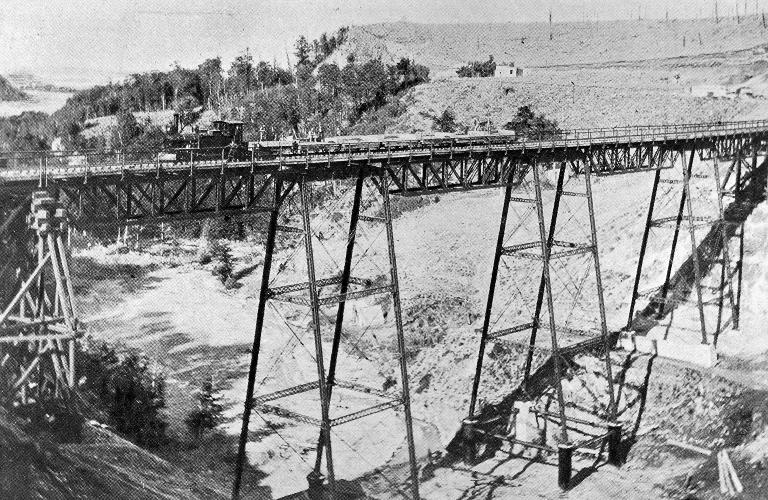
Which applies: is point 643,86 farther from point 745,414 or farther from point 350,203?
point 745,414

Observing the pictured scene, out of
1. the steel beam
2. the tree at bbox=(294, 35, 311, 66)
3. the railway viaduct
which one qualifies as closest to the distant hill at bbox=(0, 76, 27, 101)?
the railway viaduct

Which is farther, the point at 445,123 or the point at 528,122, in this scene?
the point at 445,123

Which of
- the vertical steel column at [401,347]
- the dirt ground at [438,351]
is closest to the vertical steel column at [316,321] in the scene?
the dirt ground at [438,351]

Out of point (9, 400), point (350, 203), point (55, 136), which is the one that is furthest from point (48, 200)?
point (55, 136)

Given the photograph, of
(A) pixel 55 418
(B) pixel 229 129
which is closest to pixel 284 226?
(B) pixel 229 129

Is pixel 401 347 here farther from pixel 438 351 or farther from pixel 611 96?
pixel 611 96

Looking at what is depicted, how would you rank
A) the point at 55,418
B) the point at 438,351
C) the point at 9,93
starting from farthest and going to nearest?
the point at 9,93 < the point at 438,351 < the point at 55,418

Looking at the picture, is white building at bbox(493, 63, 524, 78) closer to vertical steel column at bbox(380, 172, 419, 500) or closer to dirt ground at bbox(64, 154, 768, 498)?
dirt ground at bbox(64, 154, 768, 498)
